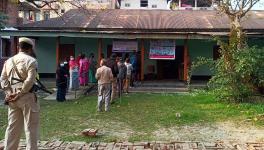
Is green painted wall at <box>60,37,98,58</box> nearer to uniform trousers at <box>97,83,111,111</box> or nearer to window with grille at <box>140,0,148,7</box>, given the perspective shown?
uniform trousers at <box>97,83,111,111</box>

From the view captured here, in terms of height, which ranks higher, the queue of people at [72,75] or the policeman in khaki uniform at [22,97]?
the policeman in khaki uniform at [22,97]

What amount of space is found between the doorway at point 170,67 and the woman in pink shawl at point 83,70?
637cm

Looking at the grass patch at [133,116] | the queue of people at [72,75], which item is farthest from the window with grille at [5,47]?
the grass patch at [133,116]

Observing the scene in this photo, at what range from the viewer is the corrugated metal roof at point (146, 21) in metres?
26.1

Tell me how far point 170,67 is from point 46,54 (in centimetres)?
751

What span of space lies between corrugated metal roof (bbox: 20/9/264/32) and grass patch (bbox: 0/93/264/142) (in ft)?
29.3

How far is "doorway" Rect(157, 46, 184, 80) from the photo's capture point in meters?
27.5

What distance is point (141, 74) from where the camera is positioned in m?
24.2

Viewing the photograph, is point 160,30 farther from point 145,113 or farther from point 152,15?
point 145,113

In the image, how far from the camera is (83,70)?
853 inches

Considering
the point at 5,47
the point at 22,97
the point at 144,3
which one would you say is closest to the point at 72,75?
the point at 5,47

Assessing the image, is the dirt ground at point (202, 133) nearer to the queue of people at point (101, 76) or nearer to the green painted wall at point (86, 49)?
the queue of people at point (101, 76)

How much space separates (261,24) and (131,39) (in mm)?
8080

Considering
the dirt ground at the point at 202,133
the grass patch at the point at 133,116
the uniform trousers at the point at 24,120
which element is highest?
the uniform trousers at the point at 24,120
